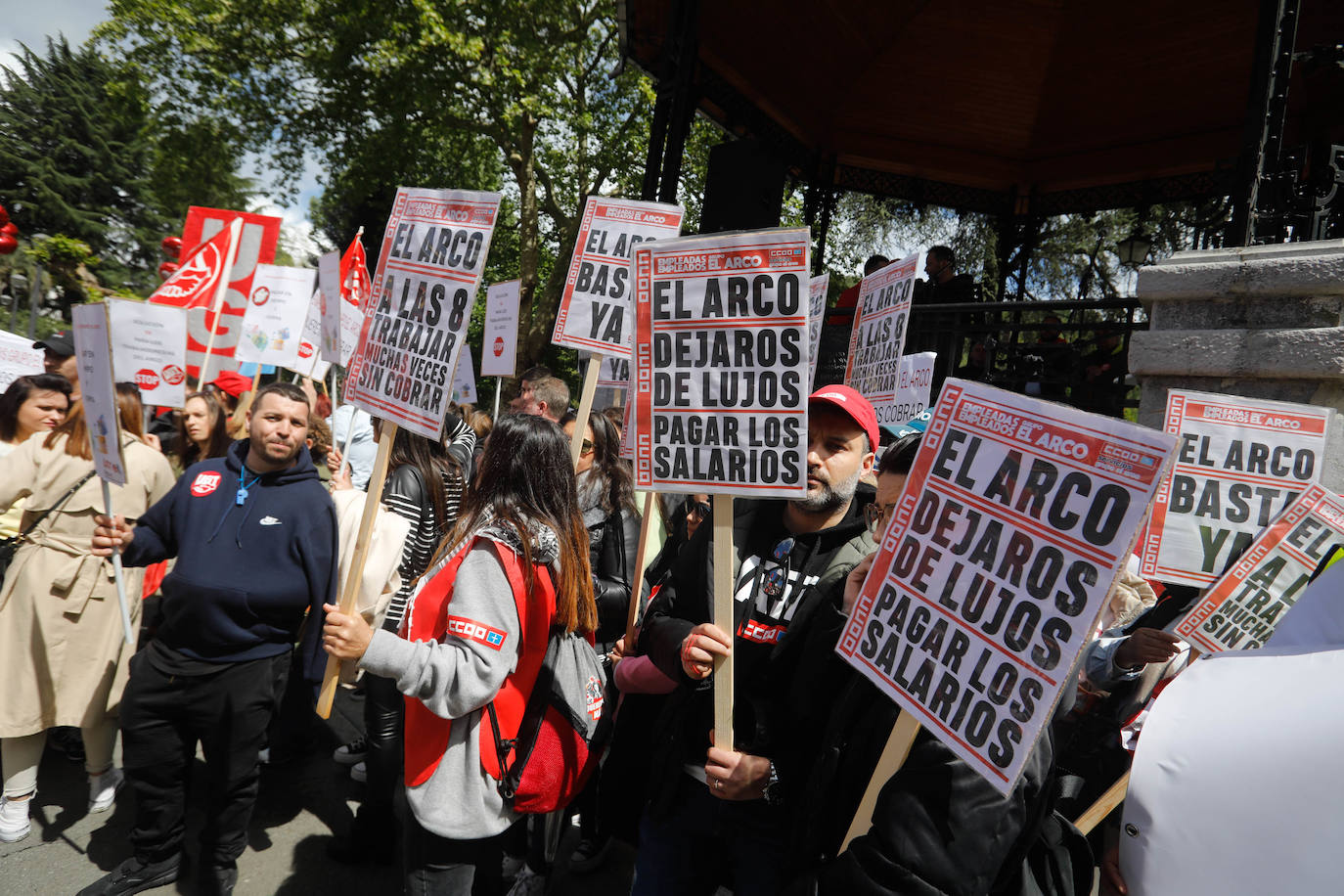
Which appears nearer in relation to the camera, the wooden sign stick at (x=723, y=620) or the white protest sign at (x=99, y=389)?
the wooden sign stick at (x=723, y=620)

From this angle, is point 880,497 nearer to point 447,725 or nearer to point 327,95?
point 447,725

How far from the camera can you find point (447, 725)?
7.41 ft

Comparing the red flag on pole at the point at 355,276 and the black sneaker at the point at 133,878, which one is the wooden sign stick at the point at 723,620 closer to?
the black sneaker at the point at 133,878

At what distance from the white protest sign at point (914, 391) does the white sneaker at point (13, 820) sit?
459 cm

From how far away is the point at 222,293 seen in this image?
232 inches

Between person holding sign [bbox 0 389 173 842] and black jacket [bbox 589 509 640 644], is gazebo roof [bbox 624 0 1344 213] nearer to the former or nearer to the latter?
black jacket [bbox 589 509 640 644]

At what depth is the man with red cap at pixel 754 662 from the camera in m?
2.00

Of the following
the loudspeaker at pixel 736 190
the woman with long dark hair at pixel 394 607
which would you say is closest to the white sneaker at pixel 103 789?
the woman with long dark hair at pixel 394 607

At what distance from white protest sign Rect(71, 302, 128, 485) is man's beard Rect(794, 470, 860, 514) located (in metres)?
2.61

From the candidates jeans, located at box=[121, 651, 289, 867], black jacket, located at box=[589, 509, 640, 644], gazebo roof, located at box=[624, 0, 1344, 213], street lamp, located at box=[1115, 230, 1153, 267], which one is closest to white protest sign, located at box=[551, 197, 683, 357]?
black jacket, located at box=[589, 509, 640, 644]

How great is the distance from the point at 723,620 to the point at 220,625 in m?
2.06

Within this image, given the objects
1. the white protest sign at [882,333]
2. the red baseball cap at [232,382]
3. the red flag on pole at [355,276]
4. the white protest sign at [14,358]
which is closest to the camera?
the white protest sign at [882,333]

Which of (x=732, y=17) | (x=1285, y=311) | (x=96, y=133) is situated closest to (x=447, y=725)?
(x=1285, y=311)

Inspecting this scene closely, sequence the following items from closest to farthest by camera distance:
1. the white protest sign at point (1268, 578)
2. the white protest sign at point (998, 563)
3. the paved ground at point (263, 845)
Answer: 1. the white protest sign at point (998, 563)
2. the white protest sign at point (1268, 578)
3. the paved ground at point (263, 845)
